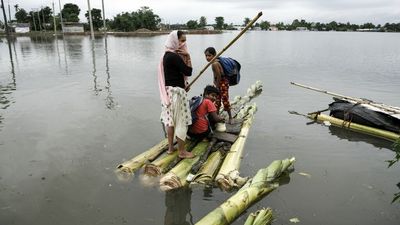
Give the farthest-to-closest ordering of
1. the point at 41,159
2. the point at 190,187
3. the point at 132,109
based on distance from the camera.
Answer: the point at 132,109 → the point at 41,159 → the point at 190,187

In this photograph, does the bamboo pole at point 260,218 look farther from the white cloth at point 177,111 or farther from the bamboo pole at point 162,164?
the white cloth at point 177,111

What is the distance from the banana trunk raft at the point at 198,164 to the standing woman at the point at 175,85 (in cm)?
28

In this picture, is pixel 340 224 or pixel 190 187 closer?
pixel 340 224

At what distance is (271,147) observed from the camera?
7258 millimetres

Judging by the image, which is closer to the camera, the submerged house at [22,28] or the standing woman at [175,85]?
the standing woman at [175,85]

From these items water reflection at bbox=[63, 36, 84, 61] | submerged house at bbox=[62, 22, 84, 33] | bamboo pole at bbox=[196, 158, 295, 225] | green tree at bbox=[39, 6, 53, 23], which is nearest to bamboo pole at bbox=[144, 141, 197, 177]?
bamboo pole at bbox=[196, 158, 295, 225]

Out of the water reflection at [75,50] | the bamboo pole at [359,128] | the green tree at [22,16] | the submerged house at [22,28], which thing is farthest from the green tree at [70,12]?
the bamboo pole at [359,128]

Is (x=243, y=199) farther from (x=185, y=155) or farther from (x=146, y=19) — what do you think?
(x=146, y=19)

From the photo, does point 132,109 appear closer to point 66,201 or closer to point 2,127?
point 2,127

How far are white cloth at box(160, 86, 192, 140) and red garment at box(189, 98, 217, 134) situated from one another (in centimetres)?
58

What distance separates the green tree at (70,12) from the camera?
85.4 metres

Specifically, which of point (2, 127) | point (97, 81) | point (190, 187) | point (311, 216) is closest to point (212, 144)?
point (190, 187)

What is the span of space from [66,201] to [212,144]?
2.72 meters

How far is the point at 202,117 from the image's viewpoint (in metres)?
6.28
